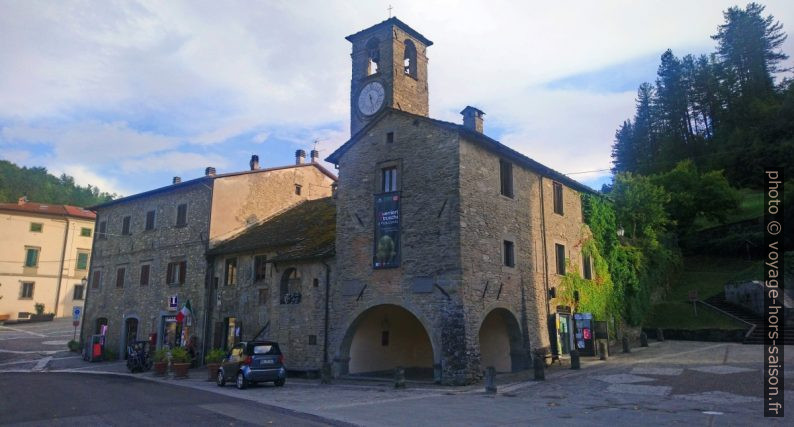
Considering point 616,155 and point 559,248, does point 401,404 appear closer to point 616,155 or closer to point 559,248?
point 559,248

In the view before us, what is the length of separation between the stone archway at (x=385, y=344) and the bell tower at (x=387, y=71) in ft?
29.4

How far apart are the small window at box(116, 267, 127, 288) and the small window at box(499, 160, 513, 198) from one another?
23.3 meters

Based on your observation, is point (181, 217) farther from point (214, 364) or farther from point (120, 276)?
point (214, 364)

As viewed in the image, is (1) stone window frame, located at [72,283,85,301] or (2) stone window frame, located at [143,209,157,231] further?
(1) stone window frame, located at [72,283,85,301]

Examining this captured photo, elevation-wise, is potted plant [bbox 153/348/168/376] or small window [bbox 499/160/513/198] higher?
small window [bbox 499/160/513/198]

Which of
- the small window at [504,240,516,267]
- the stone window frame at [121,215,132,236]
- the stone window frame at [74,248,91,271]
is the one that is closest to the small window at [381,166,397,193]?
the small window at [504,240,516,267]

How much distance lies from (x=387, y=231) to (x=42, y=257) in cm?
4279

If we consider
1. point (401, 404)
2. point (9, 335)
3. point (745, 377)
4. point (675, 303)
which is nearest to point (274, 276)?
point (401, 404)

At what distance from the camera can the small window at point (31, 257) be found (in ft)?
154

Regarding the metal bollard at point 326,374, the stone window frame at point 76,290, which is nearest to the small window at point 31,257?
the stone window frame at point 76,290

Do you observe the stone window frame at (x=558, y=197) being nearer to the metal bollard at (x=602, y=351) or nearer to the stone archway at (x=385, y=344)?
the metal bollard at (x=602, y=351)

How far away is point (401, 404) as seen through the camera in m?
12.8

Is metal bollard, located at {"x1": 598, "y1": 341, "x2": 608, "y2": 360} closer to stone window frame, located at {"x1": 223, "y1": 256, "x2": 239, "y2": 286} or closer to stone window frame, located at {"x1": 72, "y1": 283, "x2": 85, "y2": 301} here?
stone window frame, located at {"x1": 223, "y1": 256, "x2": 239, "y2": 286}

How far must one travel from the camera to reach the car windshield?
17.7 m
